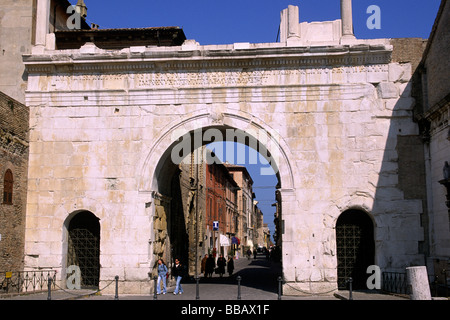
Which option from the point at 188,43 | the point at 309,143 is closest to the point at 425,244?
the point at 309,143

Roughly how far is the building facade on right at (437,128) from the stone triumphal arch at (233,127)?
1.24ft

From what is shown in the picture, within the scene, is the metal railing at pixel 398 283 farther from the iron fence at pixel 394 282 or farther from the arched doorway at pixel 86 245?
the arched doorway at pixel 86 245

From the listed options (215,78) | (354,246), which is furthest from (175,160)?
(354,246)

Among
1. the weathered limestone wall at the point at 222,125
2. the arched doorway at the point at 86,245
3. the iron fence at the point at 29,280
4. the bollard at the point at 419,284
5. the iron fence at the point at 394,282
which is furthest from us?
the arched doorway at the point at 86,245

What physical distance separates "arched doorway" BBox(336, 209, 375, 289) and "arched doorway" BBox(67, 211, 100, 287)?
7439 millimetres

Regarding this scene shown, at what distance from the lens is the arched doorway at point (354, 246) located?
51.1ft

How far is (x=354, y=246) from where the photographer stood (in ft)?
51.4

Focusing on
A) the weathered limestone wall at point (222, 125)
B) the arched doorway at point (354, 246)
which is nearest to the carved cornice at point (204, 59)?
the weathered limestone wall at point (222, 125)

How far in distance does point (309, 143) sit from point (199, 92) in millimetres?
3688

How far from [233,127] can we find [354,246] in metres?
5.08

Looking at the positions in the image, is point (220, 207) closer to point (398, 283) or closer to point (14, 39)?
point (14, 39)

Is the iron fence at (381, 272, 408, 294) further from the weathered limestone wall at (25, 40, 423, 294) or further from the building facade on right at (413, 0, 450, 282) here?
the building facade on right at (413, 0, 450, 282)

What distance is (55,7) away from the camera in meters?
22.6

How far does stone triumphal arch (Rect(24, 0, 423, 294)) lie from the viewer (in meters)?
15.3
